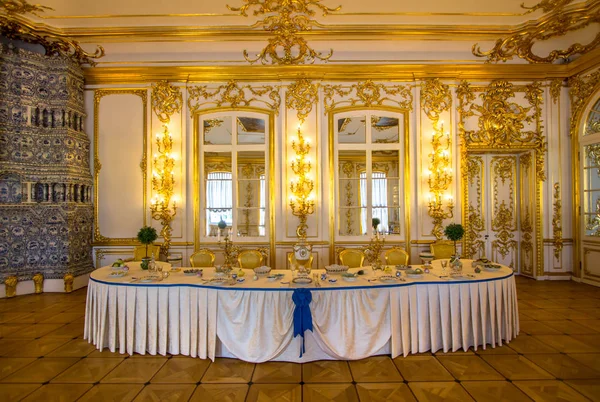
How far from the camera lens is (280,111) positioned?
6.40 meters

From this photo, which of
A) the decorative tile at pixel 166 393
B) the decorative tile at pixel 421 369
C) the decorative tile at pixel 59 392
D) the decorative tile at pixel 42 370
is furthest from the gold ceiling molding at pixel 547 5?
the decorative tile at pixel 42 370

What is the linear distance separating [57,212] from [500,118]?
8.25 meters

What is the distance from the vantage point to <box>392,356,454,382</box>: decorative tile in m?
2.99

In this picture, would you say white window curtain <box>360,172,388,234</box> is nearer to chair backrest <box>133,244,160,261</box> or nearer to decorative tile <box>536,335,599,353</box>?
decorative tile <box>536,335,599,353</box>

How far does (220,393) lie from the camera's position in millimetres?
2775

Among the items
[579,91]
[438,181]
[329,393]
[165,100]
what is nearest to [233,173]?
[165,100]

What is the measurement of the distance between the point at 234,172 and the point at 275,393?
444cm

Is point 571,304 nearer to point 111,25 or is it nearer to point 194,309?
point 194,309

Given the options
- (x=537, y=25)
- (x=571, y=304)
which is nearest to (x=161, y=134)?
(x=537, y=25)

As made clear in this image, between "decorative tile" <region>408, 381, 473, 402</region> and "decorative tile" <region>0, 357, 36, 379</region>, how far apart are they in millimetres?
3611

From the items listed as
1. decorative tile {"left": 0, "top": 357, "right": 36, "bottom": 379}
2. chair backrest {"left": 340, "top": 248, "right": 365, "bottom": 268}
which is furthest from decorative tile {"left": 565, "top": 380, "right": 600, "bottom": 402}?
decorative tile {"left": 0, "top": 357, "right": 36, "bottom": 379}

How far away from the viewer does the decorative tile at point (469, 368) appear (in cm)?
300

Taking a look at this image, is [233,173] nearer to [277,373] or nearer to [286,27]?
[286,27]

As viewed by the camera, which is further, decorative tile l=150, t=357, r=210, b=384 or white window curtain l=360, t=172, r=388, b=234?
white window curtain l=360, t=172, r=388, b=234
